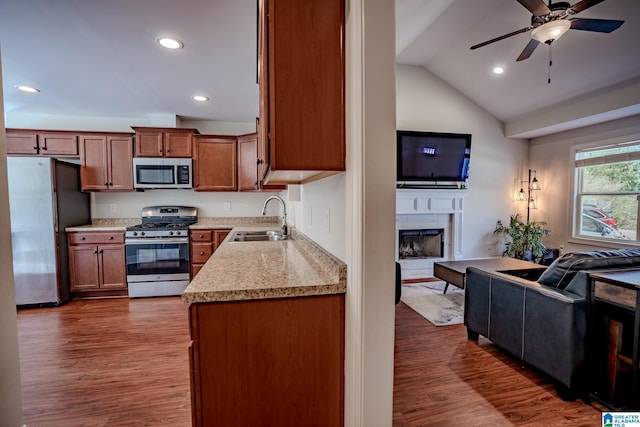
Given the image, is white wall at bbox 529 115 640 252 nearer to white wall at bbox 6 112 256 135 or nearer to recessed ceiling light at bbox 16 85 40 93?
white wall at bbox 6 112 256 135

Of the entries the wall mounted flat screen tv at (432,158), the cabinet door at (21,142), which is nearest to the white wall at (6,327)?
the cabinet door at (21,142)

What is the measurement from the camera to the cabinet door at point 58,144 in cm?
382

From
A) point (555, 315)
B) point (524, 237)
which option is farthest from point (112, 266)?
point (524, 237)

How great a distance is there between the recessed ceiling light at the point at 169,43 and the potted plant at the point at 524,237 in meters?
5.38

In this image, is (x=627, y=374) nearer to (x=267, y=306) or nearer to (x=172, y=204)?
(x=267, y=306)

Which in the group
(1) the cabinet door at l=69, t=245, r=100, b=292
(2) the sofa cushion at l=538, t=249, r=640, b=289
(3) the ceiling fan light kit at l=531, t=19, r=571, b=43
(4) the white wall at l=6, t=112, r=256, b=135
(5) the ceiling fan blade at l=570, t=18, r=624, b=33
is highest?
(5) the ceiling fan blade at l=570, t=18, r=624, b=33

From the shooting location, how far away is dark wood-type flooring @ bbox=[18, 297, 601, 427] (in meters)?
1.68

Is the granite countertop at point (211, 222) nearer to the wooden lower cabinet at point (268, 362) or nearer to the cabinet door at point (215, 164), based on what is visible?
the cabinet door at point (215, 164)

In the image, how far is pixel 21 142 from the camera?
3.77 metres

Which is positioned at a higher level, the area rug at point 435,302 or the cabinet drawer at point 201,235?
the cabinet drawer at point 201,235

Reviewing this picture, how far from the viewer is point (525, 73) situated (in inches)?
154

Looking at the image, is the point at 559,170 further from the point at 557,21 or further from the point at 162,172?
the point at 162,172

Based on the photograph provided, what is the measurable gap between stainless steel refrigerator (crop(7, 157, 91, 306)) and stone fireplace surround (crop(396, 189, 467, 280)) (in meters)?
4.60

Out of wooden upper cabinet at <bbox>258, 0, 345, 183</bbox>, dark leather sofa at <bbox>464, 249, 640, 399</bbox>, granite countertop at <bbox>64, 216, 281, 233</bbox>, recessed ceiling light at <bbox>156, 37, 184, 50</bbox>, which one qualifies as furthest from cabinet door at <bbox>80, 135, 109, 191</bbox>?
dark leather sofa at <bbox>464, 249, 640, 399</bbox>
